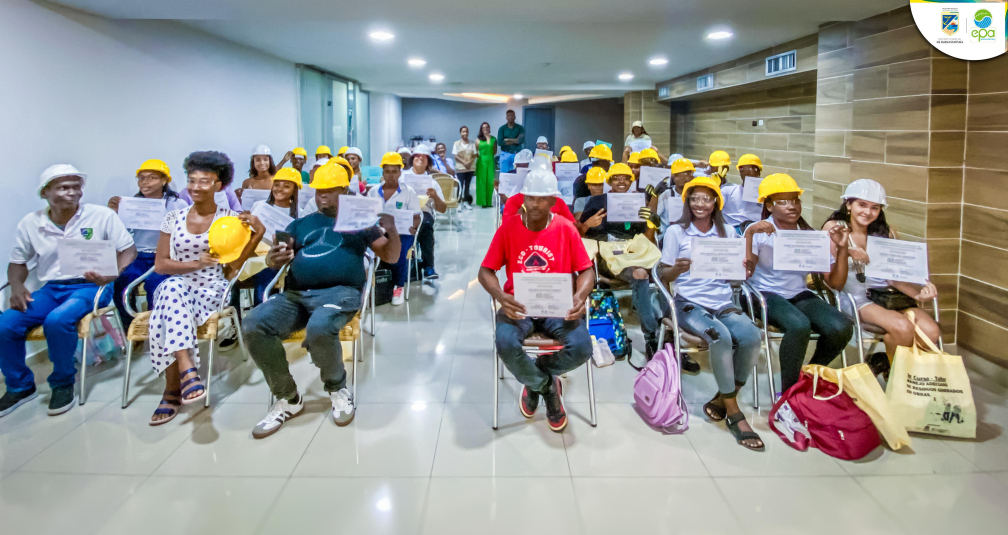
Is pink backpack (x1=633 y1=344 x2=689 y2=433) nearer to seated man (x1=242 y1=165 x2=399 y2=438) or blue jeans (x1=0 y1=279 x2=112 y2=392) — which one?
seated man (x1=242 y1=165 x2=399 y2=438)

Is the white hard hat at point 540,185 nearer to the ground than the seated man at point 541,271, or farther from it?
farther from it

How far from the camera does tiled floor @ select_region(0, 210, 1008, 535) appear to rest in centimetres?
227

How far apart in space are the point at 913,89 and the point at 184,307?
185 inches

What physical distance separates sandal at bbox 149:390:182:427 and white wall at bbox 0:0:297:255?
1652 mm

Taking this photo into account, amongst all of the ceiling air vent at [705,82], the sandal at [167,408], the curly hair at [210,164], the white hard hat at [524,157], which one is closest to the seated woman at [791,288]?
the curly hair at [210,164]

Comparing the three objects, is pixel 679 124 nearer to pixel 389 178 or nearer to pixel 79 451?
pixel 389 178

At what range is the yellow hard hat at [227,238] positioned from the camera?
3174mm

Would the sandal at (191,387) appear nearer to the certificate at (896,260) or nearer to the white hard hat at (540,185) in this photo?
the white hard hat at (540,185)

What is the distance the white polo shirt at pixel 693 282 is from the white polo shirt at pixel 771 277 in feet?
0.68

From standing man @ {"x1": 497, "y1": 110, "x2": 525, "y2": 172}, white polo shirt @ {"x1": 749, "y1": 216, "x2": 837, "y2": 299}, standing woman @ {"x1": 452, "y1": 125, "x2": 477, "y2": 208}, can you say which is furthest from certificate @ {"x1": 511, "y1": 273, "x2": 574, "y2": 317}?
standing man @ {"x1": 497, "y1": 110, "x2": 525, "y2": 172}

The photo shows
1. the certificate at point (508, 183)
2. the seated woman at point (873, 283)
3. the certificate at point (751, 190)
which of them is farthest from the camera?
the certificate at point (508, 183)

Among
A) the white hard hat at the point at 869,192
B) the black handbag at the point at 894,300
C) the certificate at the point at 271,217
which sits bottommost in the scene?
the black handbag at the point at 894,300

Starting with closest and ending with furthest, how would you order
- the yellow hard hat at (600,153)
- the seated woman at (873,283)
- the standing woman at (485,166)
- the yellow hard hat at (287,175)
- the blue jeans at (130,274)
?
the seated woman at (873,283) → the blue jeans at (130,274) → the yellow hard hat at (287,175) → the yellow hard hat at (600,153) → the standing woman at (485,166)

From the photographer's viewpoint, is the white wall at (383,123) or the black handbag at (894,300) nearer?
the black handbag at (894,300)
